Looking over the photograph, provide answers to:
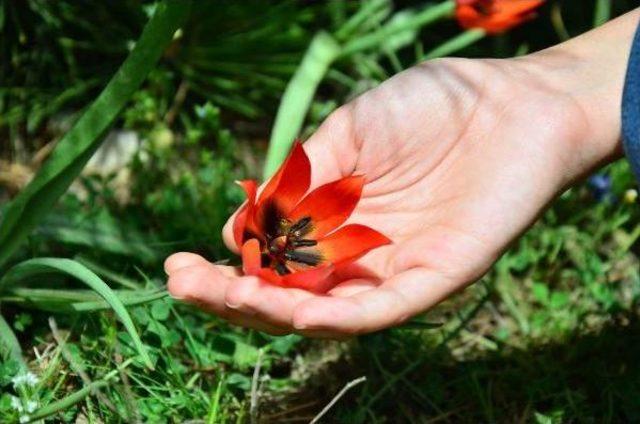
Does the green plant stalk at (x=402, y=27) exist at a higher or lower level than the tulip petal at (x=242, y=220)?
higher

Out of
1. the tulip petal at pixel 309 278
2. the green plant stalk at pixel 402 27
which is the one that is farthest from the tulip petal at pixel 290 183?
the green plant stalk at pixel 402 27

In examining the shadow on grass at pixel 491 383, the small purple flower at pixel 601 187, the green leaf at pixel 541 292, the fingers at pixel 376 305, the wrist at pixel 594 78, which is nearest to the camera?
the fingers at pixel 376 305

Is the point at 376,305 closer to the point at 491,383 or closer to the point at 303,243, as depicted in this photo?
the point at 303,243

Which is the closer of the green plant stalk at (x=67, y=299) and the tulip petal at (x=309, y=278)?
the tulip petal at (x=309, y=278)

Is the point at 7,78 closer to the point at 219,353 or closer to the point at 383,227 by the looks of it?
the point at 219,353

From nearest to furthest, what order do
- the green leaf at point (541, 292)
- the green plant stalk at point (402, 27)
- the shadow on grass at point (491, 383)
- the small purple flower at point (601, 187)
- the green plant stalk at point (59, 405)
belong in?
1. the green plant stalk at point (59, 405)
2. the shadow on grass at point (491, 383)
3. the green leaf at point (541, 292)
4. the small purple flower at point (601, 187)
5. the green plant stalk at point (402, 27)

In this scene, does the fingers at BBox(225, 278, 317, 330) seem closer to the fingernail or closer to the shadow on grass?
the fingernail

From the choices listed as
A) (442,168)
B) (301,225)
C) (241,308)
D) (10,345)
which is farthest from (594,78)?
(10,345)

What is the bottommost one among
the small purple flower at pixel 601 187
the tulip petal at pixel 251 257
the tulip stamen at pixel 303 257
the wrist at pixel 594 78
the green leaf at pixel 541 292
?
the green leaf at pixel 541 292

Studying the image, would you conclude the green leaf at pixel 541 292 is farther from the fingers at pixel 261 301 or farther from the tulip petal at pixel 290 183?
the fingers at pixel 261 301

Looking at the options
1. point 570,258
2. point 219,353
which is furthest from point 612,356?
point 219,353
